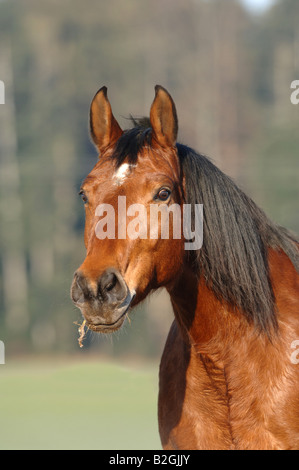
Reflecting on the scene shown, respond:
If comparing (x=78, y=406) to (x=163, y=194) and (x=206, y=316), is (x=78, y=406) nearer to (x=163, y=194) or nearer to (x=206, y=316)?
(x=206, y=316)

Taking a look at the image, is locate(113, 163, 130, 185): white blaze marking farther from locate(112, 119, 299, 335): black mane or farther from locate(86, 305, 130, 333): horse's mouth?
locate(86, 305, 130, 333): horse's mouth

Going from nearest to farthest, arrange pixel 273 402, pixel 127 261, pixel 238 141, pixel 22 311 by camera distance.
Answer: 1. pixel 127 261
2. pixel 273 402
3. pixel 22 311
4. pixel 238 141

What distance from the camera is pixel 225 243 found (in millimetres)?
4148

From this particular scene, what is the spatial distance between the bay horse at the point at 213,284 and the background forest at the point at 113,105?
18629 mm

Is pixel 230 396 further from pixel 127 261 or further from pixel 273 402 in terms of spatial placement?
pixel 127 261

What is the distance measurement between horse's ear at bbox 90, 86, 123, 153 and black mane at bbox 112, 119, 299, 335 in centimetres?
17

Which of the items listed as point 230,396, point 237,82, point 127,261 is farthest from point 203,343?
point 237,82

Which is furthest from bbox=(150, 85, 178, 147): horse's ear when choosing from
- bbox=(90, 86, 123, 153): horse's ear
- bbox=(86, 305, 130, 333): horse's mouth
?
bbox=(86, 305, 130, 333): horse's mouth

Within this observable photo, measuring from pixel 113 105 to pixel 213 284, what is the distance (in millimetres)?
27837

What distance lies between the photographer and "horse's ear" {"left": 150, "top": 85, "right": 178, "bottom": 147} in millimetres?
4176

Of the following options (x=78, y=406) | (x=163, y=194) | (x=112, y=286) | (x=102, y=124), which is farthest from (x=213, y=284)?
(x=78, y=406)

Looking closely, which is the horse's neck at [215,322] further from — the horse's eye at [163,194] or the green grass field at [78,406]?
the green grass field at [78,406]
